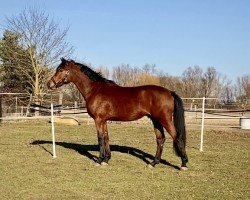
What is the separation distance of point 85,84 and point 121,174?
2427mm

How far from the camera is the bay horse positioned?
298 inches

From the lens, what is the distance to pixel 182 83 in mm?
57469

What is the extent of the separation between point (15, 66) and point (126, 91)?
78.4ft

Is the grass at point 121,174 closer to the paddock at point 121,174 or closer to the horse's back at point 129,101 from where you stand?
the paddock at point 121,174

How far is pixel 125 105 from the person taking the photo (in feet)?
26.2

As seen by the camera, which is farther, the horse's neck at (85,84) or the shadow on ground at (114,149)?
the shadow on ground at (114,149)

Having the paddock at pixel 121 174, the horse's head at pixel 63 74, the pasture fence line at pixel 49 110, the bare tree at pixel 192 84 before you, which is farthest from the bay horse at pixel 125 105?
the bare tree at pixel 192 84

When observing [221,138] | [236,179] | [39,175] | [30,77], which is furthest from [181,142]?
[30,77]

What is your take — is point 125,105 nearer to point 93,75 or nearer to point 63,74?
point 93,75

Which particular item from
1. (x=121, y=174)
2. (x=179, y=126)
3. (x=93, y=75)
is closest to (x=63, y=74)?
(x=93, y=75)

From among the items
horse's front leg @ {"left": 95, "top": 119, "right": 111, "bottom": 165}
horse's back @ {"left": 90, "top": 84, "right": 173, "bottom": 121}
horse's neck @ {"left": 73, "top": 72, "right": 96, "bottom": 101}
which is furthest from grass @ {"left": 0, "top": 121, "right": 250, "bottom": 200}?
horse's neck @ {"left": 73, "top": 72, "right": 96, "bottom": 101}

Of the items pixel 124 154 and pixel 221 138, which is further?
pixel 221 138

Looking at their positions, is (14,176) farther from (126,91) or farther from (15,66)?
(15,66)

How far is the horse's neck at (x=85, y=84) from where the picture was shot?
27.8 ft
